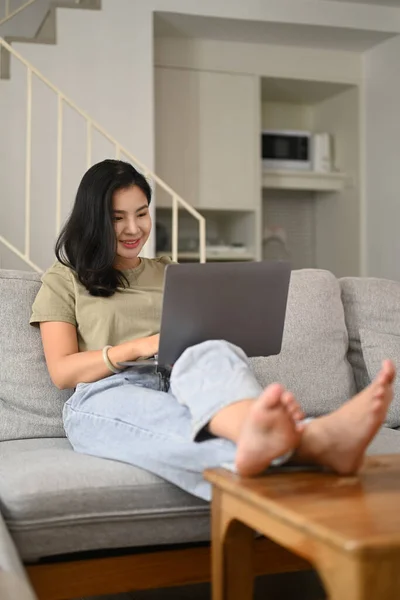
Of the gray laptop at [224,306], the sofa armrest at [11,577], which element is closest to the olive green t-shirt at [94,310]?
the gray laptop at [224,306]

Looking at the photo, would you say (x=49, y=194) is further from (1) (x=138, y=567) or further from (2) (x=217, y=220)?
(1) (x=138, y=567)

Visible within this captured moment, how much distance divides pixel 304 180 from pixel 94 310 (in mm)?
3803

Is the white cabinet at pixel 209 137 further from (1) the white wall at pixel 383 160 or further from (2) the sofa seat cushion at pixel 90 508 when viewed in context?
(2) the sofa seat cushion at pixel 90 508

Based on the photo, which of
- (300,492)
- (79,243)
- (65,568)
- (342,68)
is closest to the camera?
(300,492)

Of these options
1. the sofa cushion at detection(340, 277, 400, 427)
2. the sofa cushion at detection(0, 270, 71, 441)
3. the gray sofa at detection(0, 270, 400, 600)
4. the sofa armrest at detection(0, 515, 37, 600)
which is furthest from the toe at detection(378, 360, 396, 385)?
the sofa cushion at detection(340, 277, 400, 427)

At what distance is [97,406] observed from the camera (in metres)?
1.82

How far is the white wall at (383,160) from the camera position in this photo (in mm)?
5305

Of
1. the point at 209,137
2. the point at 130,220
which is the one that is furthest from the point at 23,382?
the point at 209,137

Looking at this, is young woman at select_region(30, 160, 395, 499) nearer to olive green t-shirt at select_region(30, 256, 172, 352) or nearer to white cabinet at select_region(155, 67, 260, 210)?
olive green t-shirt at select_region(30, 256, 172, 352)

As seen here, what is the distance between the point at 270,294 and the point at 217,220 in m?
4.13

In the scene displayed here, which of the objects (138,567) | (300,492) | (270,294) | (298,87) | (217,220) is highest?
(298,87)

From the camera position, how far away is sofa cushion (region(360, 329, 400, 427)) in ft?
7.67

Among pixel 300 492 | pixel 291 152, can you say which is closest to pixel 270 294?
pixel 300 492

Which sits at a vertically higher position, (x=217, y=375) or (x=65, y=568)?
(x=217, y=375)
